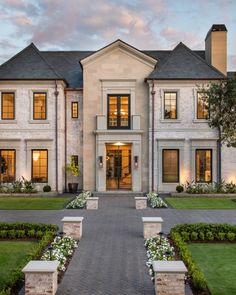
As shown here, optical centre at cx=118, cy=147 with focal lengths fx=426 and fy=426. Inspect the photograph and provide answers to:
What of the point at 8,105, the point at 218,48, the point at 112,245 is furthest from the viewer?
the point at 218,48

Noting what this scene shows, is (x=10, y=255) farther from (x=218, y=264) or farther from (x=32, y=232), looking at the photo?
(x=218, y=264)

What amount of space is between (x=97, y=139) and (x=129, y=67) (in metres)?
5.37

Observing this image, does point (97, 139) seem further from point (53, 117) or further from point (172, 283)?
point (172, 283)

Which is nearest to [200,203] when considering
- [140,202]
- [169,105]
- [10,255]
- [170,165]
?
[140,202]

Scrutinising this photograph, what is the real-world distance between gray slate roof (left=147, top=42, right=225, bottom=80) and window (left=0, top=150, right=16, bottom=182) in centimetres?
1064

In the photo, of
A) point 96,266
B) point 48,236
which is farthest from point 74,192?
point 96,266

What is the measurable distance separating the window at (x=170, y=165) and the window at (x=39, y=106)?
8507 mm

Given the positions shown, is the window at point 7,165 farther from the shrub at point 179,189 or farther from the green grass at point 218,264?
the green grass at point 218,264

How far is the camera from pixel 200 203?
23.2 meters

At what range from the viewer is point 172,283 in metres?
8.52

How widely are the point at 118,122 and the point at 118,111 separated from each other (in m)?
0.76

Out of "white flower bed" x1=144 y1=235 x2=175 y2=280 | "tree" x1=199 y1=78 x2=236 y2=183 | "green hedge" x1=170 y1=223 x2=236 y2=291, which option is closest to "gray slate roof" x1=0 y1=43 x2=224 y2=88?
"tree" x1=199 y1=78 x2=236 y2=183

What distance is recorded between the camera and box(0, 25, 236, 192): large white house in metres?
28.4

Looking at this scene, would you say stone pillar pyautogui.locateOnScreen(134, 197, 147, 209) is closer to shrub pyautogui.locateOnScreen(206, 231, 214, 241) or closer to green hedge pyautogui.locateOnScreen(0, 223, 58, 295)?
green hedge pyautogui.locateOnScreen(0, 223, 58, 295)
